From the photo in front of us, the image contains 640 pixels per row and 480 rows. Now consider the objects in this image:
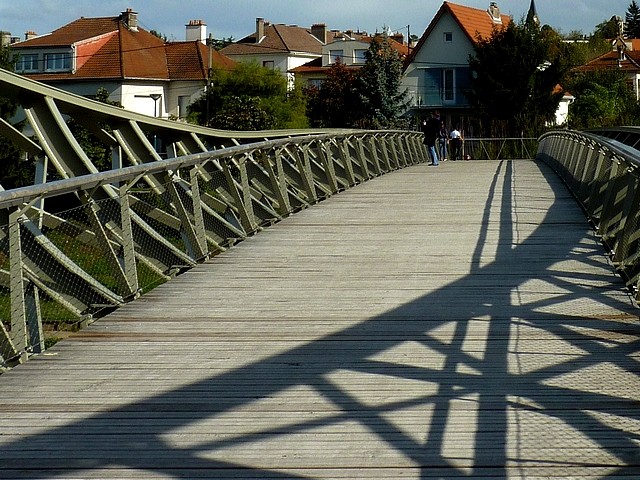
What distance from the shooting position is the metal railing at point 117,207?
23.5 ft

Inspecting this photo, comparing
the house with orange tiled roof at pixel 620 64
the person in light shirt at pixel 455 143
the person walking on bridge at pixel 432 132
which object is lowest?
the person in light shirt at pixel 455 143

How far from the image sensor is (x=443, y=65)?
72875 mm

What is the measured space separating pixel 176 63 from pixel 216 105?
940 centimetres

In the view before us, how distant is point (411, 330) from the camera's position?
7.62 m

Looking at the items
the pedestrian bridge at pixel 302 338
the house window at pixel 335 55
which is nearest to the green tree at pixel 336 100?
the house window at pixel 335 55

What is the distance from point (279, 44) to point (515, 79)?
133ft

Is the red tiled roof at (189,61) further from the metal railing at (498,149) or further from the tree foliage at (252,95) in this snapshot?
the metal railing at (498,149)

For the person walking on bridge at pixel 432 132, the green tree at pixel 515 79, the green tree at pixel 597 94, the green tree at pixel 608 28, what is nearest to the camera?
the person walking on bridge at pixel 432 132

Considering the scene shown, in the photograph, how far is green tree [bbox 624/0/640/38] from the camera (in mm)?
179500

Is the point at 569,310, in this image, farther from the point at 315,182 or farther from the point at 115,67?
the point at 115,67

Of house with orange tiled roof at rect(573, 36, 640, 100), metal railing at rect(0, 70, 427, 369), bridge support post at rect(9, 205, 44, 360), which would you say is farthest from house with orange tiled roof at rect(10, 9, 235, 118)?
bridge support post at rect(9, 205, 44, 360)

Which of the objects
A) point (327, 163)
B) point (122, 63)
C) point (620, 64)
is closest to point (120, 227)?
point (327, 163)

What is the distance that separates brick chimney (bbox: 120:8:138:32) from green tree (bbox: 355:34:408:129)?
2358cm

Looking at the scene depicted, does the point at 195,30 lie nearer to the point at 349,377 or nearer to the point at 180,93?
the point at 180,93
